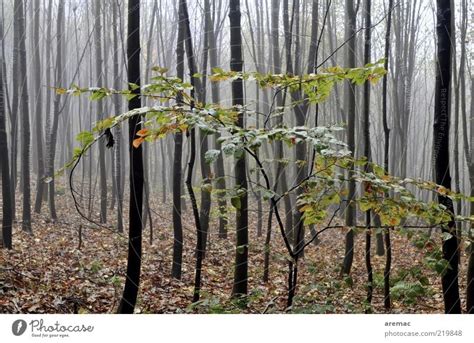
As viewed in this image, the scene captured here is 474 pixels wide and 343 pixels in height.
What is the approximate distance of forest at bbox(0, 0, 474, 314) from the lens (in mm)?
1811

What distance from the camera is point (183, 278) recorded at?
3.41m

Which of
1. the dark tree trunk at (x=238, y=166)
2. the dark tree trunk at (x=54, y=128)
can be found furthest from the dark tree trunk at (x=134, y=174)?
the dark tree trunk at (x=54, y=128)

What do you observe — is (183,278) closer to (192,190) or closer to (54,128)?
(192,190)

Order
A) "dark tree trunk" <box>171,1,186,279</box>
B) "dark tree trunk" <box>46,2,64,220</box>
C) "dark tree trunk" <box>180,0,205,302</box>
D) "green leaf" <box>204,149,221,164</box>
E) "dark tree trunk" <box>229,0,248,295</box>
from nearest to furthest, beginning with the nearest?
1. "green leaf" <box>204,149,221,164</box>
2. "dark tree trunk" <box>180,0,205,302</box>
3. "dark tree trunk" <box>229,0,248,295</box>
4. "dark tree trunk" <box>171,1,186,279</box>
5. "dark tree trunk" <box>46,2,64,220</box>

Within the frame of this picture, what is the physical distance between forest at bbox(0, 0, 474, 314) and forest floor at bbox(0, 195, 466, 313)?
15mm

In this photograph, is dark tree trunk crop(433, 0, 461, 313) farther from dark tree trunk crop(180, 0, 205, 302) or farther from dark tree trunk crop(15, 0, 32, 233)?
dark tree trunk crop(15, 0, 32, 233)

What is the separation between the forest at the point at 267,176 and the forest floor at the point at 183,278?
15mm

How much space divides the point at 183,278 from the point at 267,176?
111 centimetres

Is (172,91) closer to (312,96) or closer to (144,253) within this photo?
(312,96)

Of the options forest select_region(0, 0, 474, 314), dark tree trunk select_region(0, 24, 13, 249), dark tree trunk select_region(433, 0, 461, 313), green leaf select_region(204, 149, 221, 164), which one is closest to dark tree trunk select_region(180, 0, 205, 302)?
forest select_region(0, 0, 474, 314)
